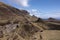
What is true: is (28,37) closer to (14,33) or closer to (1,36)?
(14,33)

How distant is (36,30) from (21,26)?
1967mm

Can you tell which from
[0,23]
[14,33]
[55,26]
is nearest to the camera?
[14,33]

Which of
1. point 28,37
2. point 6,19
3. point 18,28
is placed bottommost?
point 28,37

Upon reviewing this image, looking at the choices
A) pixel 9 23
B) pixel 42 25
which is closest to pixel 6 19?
pixel 9 23

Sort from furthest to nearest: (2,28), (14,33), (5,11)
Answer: (5,11) → (2,28) → (14,33)

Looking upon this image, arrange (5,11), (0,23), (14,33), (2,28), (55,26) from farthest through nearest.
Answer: (55,26), (5,11), (0,23), (2,28), (14,33)

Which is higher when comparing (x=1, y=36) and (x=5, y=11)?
(x=5, y=11)

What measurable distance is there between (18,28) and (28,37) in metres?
1.36

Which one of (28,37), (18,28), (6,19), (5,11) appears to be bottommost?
(28,37)

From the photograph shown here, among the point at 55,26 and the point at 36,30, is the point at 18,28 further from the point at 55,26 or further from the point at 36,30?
the point at 55,26

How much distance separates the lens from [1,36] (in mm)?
10969

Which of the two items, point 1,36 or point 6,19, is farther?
point 6,19

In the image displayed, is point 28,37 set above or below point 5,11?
below

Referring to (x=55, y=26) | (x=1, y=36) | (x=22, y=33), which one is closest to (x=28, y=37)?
(x=22, y=33)
